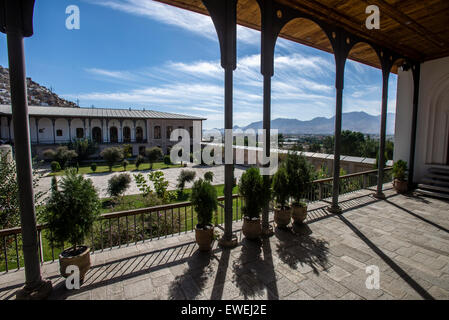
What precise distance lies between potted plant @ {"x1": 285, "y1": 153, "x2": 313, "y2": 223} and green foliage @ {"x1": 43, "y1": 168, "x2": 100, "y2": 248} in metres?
3.51

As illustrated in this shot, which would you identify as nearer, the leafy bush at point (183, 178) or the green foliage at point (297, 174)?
the green foliage at point (297, 174)

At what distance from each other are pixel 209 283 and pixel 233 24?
12.8 ft

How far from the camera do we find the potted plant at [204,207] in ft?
12.0

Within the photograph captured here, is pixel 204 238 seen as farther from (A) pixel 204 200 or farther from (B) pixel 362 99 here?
(B) pixel 362 99

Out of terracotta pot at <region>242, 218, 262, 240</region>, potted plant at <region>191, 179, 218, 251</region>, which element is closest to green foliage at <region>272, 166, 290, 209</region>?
terracotta pot at <region>242, 218, 262, 240</region>

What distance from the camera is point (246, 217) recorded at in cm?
418

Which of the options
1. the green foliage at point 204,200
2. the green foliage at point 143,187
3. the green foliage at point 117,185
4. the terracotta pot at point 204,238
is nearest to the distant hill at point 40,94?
the green foliage at point 117,185

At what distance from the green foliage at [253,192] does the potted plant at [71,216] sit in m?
2.38

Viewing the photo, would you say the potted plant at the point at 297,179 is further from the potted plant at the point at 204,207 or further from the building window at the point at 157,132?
the building window at the point at 157,132

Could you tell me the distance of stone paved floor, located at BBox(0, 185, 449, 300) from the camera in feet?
9.03

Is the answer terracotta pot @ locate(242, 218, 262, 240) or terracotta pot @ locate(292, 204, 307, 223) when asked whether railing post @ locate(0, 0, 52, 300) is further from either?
terracotta pot @ locate(292, 204, 307, 223)

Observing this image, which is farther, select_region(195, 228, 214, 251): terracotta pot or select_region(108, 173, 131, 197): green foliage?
select_region(108, 173, 131, 197): green foliage

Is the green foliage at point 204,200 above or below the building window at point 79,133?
below
